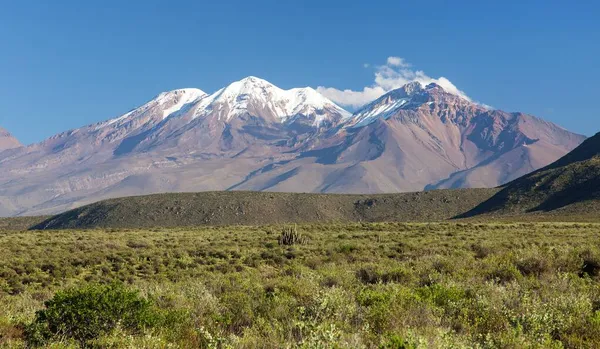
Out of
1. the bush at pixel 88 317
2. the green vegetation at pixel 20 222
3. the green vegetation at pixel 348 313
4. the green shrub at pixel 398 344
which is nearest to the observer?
the green shrub at pixel 398 344

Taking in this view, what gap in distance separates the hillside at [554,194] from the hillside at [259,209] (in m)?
10.5

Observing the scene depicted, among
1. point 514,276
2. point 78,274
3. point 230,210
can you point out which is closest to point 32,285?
Result: point 78,274

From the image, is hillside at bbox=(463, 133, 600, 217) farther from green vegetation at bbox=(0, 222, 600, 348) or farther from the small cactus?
green vegetation at bbox=(0, 222, 600, 348)

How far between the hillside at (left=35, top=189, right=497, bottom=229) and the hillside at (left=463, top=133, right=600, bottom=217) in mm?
10481

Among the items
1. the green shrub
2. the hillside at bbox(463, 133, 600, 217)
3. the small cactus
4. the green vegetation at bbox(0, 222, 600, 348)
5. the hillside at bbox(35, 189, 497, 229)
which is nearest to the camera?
the green shrub

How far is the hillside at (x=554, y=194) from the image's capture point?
9650cm

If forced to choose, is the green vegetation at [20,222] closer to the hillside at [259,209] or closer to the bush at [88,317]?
the hillside at [259,209]

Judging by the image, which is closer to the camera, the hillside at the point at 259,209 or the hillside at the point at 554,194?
the hillside at the point at 554,194

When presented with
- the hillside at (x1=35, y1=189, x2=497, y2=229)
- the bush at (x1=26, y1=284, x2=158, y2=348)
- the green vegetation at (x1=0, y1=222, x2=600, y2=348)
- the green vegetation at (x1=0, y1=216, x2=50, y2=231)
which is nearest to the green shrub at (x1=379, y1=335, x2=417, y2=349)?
the green vegetation at (x1=0, y1=222, x2=600, y2=348)

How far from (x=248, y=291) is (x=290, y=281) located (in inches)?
59.8

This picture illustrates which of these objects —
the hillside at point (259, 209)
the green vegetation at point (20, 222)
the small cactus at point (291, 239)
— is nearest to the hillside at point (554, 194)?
the hillside at point (259, 209)

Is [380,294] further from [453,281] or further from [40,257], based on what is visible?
[40,257]

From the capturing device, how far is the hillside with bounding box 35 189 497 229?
4892 inches

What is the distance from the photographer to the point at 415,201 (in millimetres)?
133125
